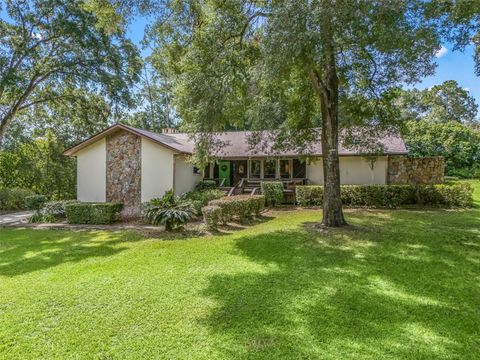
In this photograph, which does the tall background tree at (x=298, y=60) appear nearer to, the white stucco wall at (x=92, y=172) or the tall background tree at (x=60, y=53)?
the white stucco wall at (x=92, y=172)

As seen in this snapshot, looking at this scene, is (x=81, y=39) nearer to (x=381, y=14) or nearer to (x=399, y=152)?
(x=381, y=14)

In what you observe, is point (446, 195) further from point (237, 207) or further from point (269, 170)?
point (269, 170)

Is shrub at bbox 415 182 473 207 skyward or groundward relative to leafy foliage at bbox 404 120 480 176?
groundward

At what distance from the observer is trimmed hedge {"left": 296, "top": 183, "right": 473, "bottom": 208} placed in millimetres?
13961

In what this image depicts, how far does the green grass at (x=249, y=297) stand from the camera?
3.82 m

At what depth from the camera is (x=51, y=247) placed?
9.40 m

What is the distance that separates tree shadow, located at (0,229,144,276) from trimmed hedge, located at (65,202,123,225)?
5.41 ft

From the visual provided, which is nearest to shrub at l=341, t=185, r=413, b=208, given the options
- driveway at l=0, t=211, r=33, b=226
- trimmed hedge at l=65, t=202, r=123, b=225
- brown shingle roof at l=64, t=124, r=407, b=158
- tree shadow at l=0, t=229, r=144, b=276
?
brown shingle roof at l=64, t=124, r=407, b=158

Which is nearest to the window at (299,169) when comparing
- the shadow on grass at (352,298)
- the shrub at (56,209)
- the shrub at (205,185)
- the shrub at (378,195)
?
the shrub at (378,195)

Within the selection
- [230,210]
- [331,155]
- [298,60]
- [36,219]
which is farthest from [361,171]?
[36,219]

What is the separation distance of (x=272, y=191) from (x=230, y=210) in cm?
534

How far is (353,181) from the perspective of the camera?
17406mm

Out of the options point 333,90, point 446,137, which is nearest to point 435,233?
point 333,90

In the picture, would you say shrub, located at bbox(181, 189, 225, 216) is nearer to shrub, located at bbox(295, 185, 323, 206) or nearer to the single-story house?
the single-story house
